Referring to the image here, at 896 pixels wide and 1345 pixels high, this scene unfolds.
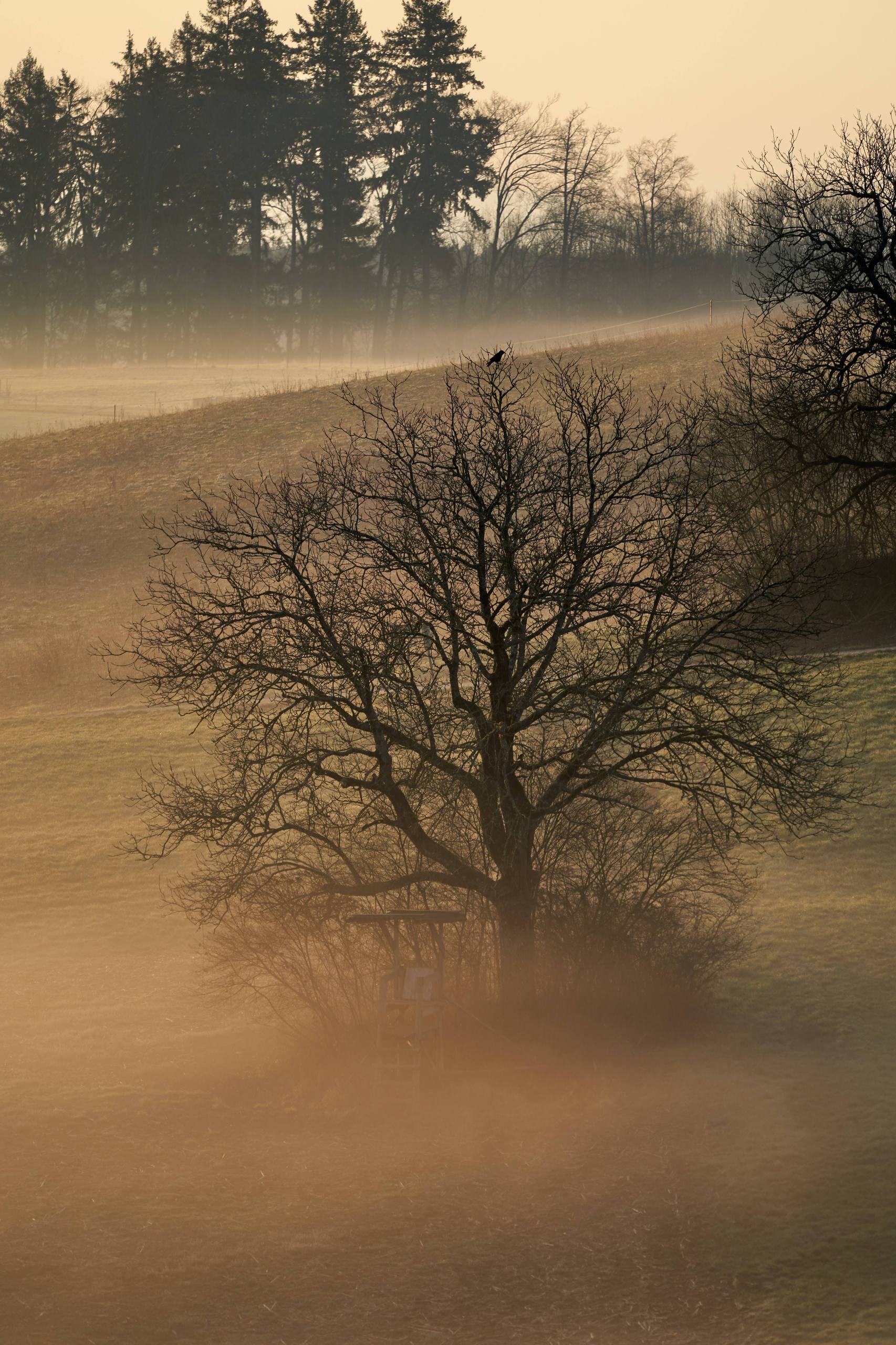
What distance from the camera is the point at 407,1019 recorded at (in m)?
13.2

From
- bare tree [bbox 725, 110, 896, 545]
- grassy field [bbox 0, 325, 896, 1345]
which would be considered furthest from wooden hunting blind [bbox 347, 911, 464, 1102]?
bare tree [bbox 725, 110, 896, 545]

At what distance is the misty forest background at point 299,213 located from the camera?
64.4m

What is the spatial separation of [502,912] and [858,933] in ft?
Answer: 18.1

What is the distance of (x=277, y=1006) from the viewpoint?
14.9m

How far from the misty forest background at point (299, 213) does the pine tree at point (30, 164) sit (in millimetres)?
94

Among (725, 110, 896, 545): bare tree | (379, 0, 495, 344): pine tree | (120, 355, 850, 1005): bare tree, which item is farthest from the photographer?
(379, 0, 495, 344): pine tree

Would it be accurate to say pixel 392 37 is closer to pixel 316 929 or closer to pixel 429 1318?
pixel 316 929

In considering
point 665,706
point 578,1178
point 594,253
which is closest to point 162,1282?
point 578,1178

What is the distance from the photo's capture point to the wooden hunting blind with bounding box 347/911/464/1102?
12672 millimetres

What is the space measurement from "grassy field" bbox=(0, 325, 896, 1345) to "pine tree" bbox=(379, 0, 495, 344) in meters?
51.0

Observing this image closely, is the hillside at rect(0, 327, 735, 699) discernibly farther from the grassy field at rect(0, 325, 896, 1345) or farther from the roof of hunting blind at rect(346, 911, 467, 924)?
the roof of hunting blind at rect(346, 911, 467, 924)

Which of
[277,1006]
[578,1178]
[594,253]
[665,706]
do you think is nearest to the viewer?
Answer: [578,1178]

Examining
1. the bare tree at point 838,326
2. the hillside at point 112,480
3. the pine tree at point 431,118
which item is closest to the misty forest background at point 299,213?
the pine tree at point 431,118

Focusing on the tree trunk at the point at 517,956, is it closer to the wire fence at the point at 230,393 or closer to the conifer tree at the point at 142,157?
the wire fence at the point at 230,393
